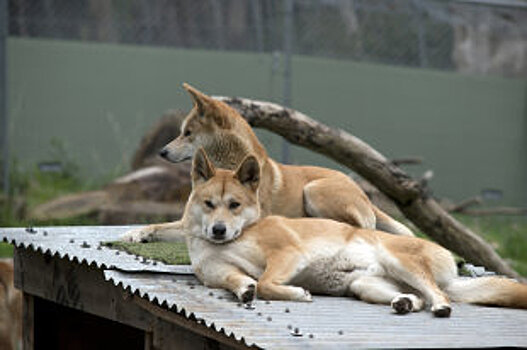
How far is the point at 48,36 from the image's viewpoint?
8.91 meters

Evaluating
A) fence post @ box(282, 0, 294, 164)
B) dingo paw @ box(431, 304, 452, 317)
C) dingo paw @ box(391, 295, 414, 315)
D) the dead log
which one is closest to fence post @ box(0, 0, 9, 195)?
fence post @ box(282, 0, 294, 164)

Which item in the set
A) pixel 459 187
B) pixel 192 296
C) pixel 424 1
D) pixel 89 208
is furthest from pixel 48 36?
pixel 192 296

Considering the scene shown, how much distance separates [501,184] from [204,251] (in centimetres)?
722

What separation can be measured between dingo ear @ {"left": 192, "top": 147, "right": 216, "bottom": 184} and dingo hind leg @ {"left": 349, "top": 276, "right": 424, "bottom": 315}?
873mm

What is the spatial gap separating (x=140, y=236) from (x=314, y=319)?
1.93 m

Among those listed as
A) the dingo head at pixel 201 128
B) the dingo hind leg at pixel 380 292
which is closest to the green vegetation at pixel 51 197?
the dingo head at pixel 201 128

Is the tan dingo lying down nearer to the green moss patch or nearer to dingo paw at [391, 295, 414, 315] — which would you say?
dingo paw at [391, 295, 414, 315]

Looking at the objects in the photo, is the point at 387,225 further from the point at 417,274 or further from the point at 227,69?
the point at 227,69

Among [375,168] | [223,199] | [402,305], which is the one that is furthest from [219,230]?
[375,168]

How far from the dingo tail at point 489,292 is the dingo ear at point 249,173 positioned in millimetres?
1041

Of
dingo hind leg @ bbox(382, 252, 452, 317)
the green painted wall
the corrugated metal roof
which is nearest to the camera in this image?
the corrugated metal roof

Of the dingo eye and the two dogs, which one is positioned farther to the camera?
the dingo eye

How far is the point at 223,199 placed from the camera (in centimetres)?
409

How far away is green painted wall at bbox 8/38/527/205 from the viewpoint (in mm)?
8812
